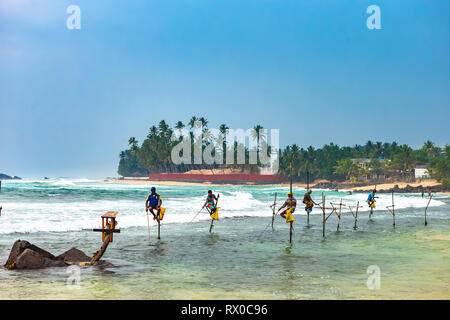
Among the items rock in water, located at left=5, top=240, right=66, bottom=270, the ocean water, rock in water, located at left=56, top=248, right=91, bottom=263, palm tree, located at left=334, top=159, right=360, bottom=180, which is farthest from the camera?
palm tree, located at left=334, top=159, right=360, bottom=180

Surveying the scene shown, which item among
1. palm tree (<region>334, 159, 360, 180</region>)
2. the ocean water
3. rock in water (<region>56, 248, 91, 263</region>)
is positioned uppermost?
palm tree (<region>334, 159, 360, 180</region>)

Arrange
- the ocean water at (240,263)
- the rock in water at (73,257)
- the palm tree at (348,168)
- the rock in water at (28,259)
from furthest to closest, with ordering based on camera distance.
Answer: the palm tree at (348,168) → the rock in water at (73,257) → the rock in water at (28,259) → the ocean water at (240,263)

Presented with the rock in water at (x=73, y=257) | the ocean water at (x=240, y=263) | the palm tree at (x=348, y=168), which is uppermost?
the palm tree at (x=348, y=168)

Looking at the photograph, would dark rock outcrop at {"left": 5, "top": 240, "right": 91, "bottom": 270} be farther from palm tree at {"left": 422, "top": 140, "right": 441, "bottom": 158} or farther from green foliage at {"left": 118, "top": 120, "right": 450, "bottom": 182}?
palm tree at {"left": 422, "top": 140, "right": 441, "bottom": 158}

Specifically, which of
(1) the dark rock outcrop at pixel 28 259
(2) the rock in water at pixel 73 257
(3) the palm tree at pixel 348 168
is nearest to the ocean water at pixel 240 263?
(1) the dark rock outcrop at pixel 28 259

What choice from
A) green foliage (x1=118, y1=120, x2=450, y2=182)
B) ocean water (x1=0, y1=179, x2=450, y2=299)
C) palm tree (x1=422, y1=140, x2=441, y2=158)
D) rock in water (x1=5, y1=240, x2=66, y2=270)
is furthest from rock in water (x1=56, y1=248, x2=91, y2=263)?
palm tree (x1=422, y1=140, x2=441, y2=158)

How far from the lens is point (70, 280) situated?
12.0 metres

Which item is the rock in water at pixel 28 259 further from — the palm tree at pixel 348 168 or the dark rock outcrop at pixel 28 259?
the palm tree at pixel 348 168

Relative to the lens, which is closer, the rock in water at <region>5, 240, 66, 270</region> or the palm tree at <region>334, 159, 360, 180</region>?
the rock in water at <region>5, 240, 66, 270</region>

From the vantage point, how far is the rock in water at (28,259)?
13.3m

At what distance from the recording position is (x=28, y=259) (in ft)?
43.8

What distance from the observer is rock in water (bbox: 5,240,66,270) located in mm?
13320

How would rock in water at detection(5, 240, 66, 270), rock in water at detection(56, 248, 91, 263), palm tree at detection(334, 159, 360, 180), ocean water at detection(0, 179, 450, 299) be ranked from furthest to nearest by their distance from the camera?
palm tree at detection(334, 159, 360, 180) < rock in water at detection(56, 248, 91, 263) < rock in water at detection(5, 240, 66, 270) < ocean water at detection(0, 179, 450, 299)

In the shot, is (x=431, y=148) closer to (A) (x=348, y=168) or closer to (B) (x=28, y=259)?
(A) (x=348, y=168)
